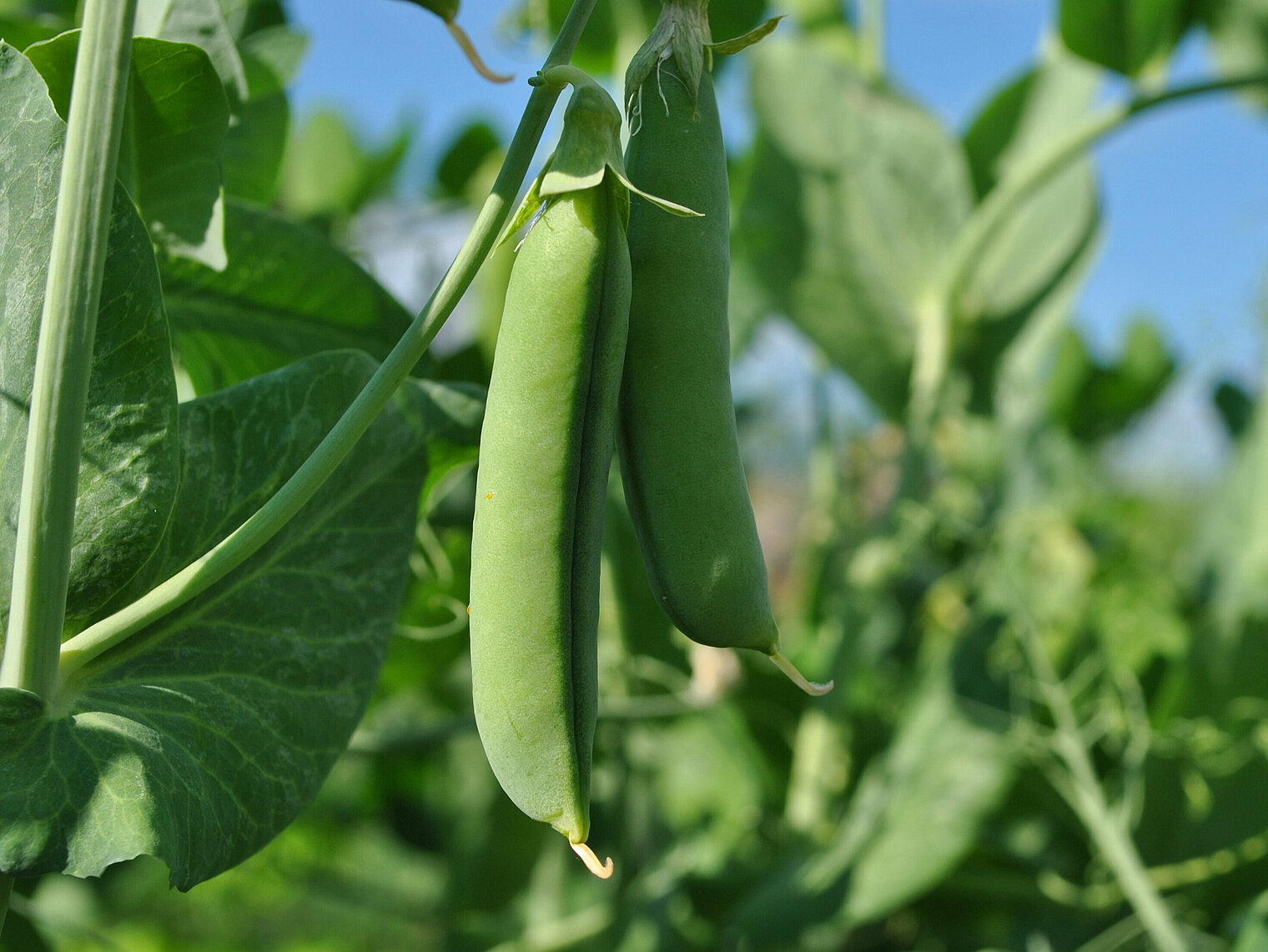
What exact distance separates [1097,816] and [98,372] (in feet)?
2.33

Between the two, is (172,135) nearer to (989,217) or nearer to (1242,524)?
(989,217)

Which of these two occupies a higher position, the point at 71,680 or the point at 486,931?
the point at 71,680

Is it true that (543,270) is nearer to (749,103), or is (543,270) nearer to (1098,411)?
(749,103)

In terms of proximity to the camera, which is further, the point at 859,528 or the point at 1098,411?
the point at 1098,411

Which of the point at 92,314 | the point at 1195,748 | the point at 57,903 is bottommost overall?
the point at 57,903

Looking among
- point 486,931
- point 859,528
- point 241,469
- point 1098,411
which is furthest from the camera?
point 1098,411

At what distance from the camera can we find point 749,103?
3.28ft

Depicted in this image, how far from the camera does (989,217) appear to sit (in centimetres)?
95

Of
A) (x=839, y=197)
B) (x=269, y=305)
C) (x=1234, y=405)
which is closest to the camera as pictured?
(x=269, y=305)

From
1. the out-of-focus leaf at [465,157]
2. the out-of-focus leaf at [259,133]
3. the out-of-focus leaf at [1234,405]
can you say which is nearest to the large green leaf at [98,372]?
the out-of-focus leaf at [259,133]

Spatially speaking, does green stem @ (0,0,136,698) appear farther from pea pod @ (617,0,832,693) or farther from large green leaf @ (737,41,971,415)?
large green leaf @ (737,41,971,415)

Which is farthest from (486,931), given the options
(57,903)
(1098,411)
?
(1098,411)

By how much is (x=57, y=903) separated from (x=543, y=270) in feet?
4.30

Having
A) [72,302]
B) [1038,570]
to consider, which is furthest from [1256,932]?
[72,302]
